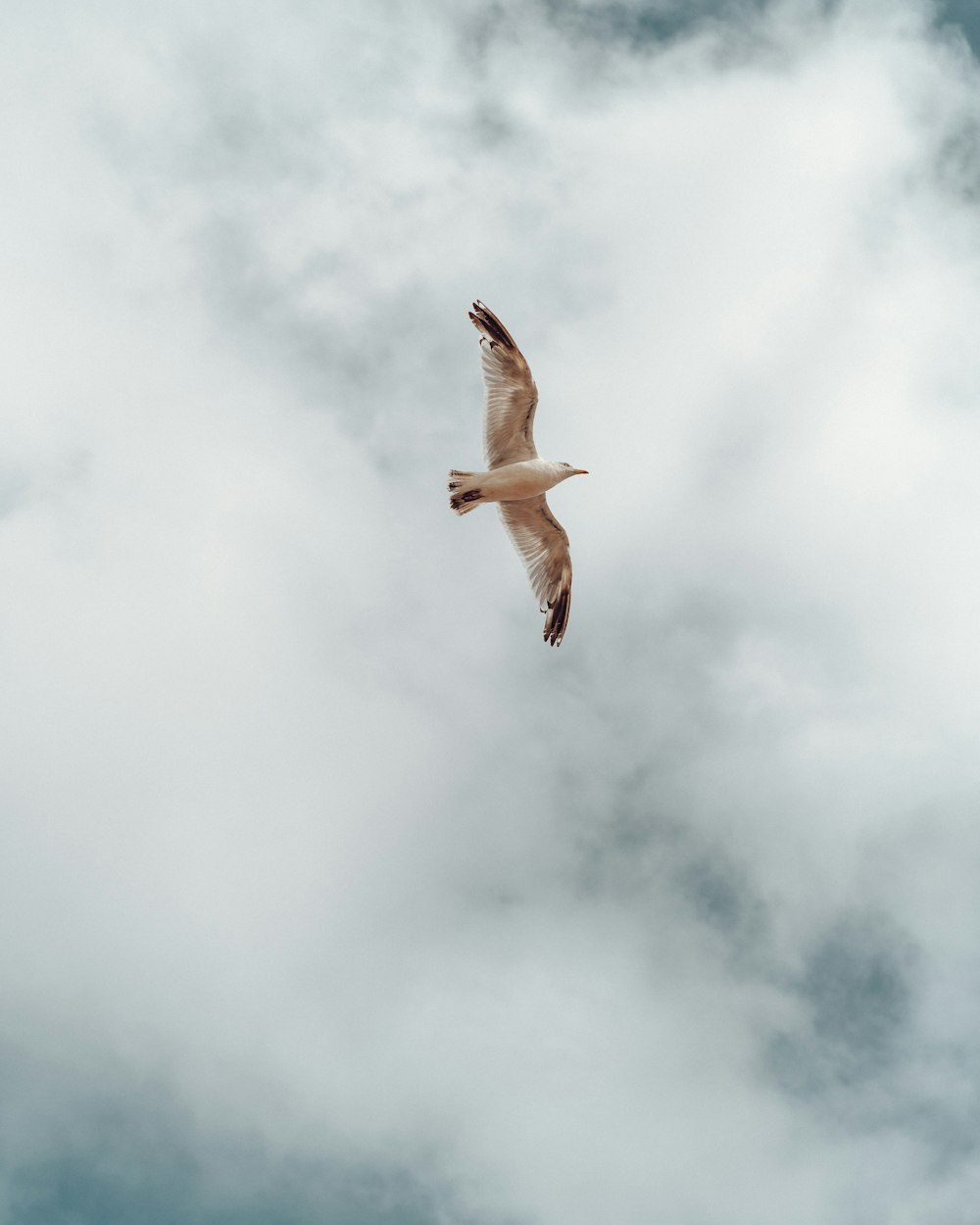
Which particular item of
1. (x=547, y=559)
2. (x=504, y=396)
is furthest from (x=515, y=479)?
(x=547, y=559)

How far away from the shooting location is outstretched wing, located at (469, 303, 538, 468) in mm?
41094

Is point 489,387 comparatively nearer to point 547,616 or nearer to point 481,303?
point 481,303

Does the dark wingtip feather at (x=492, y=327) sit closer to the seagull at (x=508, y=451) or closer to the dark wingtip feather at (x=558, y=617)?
the seagull at (x=508, y=451)

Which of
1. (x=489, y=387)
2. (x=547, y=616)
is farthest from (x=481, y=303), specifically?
(x=547, y=616)

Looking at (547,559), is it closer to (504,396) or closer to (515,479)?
(515,479)

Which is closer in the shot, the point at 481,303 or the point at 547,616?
the point at 481,303

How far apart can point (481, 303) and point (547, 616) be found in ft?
37.0

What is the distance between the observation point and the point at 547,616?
149ft

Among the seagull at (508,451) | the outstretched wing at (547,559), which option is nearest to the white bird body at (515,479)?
the seagull at (508,451)

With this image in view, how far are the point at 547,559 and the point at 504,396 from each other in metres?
6.60

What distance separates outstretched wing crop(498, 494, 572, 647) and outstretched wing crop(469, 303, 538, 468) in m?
2.69

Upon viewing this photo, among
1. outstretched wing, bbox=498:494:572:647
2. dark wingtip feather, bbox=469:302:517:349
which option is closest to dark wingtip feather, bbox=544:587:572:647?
outstretched wing, bbox=498:494:572:647

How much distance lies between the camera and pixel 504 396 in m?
41.8

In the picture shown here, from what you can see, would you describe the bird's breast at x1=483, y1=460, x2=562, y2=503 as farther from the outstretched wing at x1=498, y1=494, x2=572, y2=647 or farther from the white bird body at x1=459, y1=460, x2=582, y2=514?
the outstretched wing at x1=498, y1=494, x2=572, y2=647
